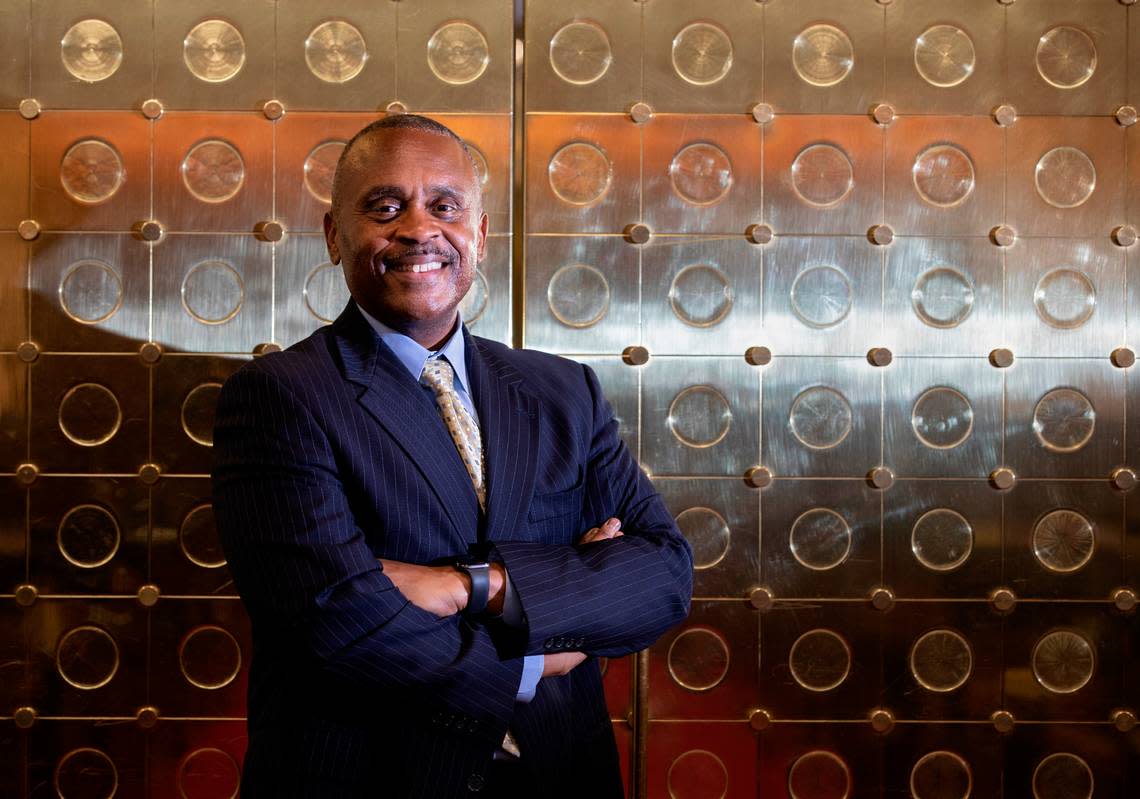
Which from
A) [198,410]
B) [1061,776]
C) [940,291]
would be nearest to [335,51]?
[198,410]

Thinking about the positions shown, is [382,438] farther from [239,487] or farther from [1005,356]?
[1005,356]

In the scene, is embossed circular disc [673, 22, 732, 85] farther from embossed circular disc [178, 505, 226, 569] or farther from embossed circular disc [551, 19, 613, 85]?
embossed circular disc [178, 505, 226, 569]

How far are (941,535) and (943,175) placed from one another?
1.18m

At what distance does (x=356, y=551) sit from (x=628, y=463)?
0.71 meters

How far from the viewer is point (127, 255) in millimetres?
3355

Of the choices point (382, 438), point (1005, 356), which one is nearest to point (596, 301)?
Result: point (1005, 356)

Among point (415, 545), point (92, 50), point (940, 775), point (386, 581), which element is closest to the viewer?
point (386, 581)

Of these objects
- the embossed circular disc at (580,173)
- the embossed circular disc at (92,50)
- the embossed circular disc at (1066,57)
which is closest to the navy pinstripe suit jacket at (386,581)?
the embossed circular disc at (580,173)

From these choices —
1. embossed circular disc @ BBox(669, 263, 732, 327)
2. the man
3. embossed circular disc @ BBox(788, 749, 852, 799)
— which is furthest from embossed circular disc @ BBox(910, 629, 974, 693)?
the man

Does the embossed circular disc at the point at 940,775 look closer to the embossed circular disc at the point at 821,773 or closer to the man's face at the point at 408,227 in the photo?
the embossed circular disc at the point at 821,773

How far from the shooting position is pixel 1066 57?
3.42m

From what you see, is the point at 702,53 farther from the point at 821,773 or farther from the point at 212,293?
the point at 821,773

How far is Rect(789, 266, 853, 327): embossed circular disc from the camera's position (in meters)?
3.40

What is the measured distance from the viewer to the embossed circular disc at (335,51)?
3365mm
